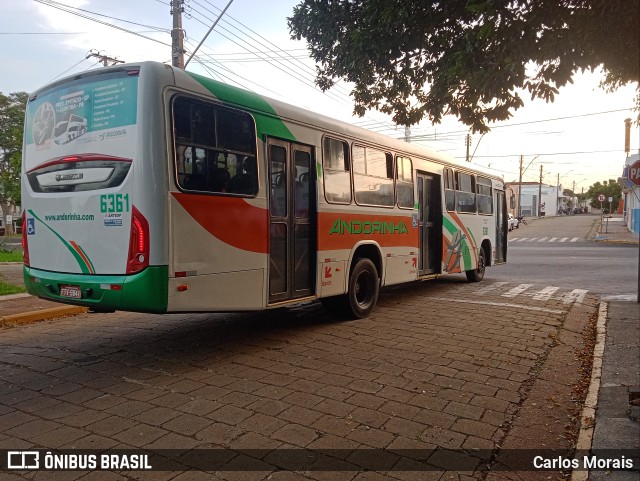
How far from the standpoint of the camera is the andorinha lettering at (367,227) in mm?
7184

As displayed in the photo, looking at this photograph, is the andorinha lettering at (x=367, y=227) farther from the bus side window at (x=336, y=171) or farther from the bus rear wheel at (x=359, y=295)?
the bus rear wheel at (x=359, y=295)

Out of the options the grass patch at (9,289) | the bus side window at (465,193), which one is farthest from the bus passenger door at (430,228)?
the grass patch at (9,289)

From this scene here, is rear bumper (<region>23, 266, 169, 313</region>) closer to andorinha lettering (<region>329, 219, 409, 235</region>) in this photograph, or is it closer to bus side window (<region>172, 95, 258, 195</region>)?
bus side window (<region>172, 95, 258, 195</region>)

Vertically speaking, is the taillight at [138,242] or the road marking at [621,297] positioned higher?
the taillight at [138,242]

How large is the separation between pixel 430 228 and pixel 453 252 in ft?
3.51

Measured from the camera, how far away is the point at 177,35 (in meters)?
15.4

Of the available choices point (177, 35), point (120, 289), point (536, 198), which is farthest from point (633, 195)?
point (536, 198)

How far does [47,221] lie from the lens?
17.9ft

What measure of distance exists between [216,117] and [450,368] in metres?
3.72

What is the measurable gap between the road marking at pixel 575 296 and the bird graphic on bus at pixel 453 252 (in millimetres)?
2294

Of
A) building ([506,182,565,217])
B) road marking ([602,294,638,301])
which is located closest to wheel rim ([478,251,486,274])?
road marking ([602,294,638,301])

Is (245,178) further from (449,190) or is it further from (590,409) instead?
(449,190)

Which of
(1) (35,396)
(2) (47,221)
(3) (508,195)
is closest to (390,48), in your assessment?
(2) (47,221)

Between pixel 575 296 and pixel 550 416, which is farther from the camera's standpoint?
pixel 575 296
